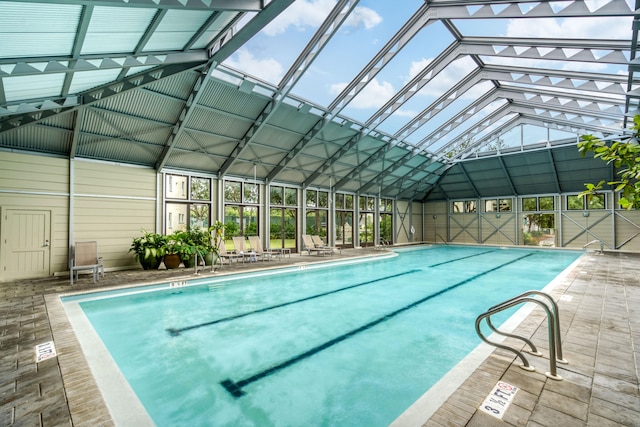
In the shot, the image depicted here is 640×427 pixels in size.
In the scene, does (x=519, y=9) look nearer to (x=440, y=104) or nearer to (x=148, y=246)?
(x=440, y=104)

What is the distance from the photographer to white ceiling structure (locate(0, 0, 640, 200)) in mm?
4438

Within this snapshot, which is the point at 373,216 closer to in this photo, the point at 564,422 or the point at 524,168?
the point at 524,168

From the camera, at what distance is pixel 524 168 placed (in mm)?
15242

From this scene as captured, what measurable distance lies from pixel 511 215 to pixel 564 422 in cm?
1777

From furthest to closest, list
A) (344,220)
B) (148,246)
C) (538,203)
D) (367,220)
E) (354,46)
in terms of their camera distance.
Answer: (367,220) → (538,203) → (344,220) → (148,246) → (354,46)

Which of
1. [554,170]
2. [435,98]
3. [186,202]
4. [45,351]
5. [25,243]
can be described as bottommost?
[45,351]

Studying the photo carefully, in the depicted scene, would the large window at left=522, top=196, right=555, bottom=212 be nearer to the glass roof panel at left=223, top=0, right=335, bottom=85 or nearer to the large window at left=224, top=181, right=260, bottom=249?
the large window at left=224, top=181, right=260, bottom=249

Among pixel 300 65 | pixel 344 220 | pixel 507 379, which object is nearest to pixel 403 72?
pixel 300 65

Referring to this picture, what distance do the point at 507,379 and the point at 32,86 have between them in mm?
7228

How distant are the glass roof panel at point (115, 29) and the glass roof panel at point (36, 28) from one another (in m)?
0.21

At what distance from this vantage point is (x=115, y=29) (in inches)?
165

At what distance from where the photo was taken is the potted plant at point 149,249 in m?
8.30

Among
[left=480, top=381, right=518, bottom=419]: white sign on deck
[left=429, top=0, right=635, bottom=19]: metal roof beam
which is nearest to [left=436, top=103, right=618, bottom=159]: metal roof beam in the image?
[left=429, top=0, right=635, bottom=19]: metal roof beam

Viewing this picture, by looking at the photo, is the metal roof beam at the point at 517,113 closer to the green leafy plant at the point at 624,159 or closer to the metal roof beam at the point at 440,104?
the metal roof beam at the point at 440,104
